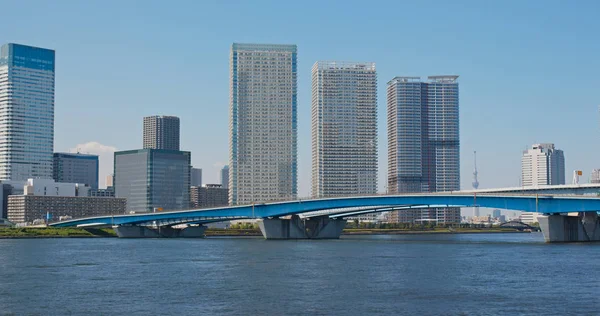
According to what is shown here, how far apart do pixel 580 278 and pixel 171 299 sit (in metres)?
35.9

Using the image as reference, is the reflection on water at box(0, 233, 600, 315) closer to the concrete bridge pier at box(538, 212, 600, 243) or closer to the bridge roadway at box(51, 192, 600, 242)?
the bridge roadway at box(51, 192, 600, 242)

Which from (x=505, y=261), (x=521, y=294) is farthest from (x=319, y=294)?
(x=505, y=261)

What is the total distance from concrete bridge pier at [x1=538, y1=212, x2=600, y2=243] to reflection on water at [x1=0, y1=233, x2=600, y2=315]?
2890 cm

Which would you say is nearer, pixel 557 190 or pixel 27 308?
pixel 27 308

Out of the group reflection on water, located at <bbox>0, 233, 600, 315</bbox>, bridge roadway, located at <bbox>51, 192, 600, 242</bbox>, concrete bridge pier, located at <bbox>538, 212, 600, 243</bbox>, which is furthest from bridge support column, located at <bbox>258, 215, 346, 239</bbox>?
reflection on water, located at <bbox>0, 233, 600, 315</bbox>

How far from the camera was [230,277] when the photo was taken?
7844 centimetres

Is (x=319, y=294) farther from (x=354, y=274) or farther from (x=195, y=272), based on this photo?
(x=195, y=272)

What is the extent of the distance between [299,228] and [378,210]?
17287 millimetres

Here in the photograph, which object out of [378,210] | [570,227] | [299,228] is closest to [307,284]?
[570,227]

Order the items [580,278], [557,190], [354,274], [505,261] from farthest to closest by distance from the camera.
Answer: [557,190]
[505,261]
[354,274]
[580,278]

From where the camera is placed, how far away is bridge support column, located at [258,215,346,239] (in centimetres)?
17350

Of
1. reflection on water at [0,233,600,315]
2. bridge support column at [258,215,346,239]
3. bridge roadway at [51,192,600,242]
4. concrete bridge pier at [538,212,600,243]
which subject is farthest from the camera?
bridge support column at [258,215,346,239]

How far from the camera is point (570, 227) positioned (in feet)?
453

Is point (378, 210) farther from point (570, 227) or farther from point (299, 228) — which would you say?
point (570, 227)
